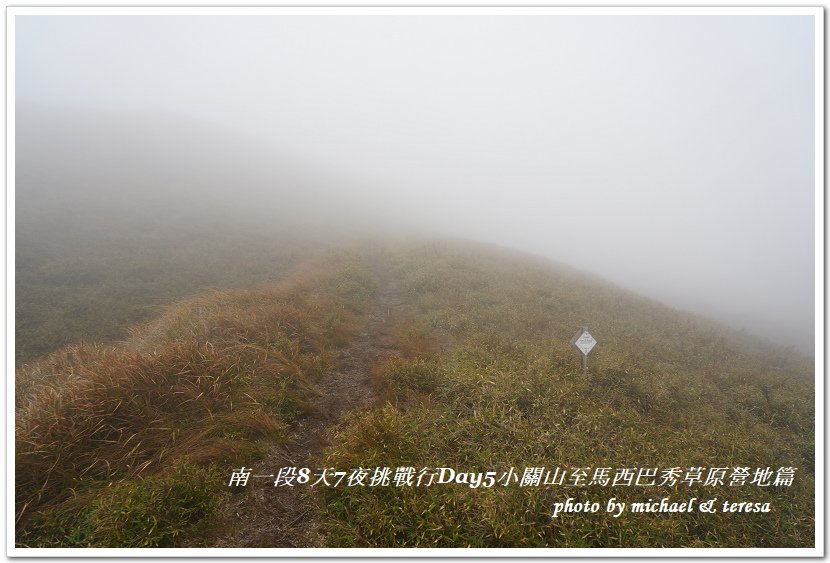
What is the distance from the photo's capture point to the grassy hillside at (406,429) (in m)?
3.91

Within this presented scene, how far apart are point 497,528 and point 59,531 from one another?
A: 5.26m

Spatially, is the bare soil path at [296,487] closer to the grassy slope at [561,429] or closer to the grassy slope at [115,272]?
the grassy slope at [561,429]

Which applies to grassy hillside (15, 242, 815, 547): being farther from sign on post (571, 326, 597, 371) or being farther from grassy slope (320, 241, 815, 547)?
sign on post (571, 326, 597, 371)

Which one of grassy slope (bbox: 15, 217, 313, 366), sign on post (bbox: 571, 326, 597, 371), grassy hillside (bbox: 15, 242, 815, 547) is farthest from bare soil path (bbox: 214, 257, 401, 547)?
grassy slope (bbox: 15, 217, 313, 366)

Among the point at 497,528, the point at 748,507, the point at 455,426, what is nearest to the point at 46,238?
the point at 455,426

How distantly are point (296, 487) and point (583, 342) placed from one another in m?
6.31

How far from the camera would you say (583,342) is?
7023 millimetres

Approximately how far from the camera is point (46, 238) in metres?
17.4

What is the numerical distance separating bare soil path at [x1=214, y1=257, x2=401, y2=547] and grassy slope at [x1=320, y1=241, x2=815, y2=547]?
394 millimetres

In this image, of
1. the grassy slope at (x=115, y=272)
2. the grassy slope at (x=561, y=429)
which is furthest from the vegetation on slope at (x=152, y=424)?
the grassy slope at (x=115, y=272)

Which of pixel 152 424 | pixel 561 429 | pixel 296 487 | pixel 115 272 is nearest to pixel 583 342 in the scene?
pixel 561 429

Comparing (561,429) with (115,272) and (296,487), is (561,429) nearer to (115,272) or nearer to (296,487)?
(296,487)

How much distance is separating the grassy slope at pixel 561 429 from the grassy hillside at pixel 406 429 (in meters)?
0.03

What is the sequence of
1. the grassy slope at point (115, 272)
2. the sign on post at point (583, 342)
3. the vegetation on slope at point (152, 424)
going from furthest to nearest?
1. the grassy slope at point (115, 272)
2. the sign on post at point (583, 342)
3. the vegetation on slope at point (152, 424)
